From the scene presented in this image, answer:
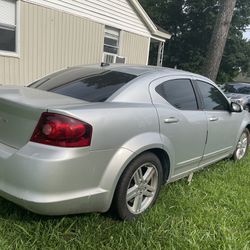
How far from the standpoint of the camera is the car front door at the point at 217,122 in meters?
4.26

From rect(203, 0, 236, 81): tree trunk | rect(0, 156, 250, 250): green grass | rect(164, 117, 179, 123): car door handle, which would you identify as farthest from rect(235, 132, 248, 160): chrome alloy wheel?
rect(203, 0, 236, 81): tree trunk

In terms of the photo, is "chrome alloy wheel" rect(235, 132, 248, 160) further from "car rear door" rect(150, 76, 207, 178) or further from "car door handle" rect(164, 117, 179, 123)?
"car door handle" rect(164, 117, 179, 123)

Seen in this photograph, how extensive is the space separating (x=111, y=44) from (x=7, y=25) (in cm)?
496

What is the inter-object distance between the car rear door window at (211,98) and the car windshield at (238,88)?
32.1 ft

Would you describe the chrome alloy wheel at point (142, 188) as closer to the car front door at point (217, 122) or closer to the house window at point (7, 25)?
the car front door at point (217, 122)

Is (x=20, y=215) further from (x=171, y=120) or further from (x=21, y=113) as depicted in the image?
(x=171, y=120)

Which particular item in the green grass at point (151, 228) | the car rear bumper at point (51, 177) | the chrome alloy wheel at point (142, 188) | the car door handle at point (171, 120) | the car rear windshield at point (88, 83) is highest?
the car rear windshield at point (88, 83)

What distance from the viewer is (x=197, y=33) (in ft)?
99.5

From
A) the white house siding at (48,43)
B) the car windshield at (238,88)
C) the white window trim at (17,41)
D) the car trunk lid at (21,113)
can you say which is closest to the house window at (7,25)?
the white window trim at (17,41)

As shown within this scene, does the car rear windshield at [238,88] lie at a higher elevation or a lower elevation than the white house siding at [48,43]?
lower

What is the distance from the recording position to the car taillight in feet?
8.37

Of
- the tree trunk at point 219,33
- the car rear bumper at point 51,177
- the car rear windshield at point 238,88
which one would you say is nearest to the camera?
the car rear bumper at point 51,177

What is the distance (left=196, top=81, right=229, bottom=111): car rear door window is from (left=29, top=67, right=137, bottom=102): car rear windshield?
1.20m

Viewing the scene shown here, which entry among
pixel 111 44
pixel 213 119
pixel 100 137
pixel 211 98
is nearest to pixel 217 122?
pixel 213 119
